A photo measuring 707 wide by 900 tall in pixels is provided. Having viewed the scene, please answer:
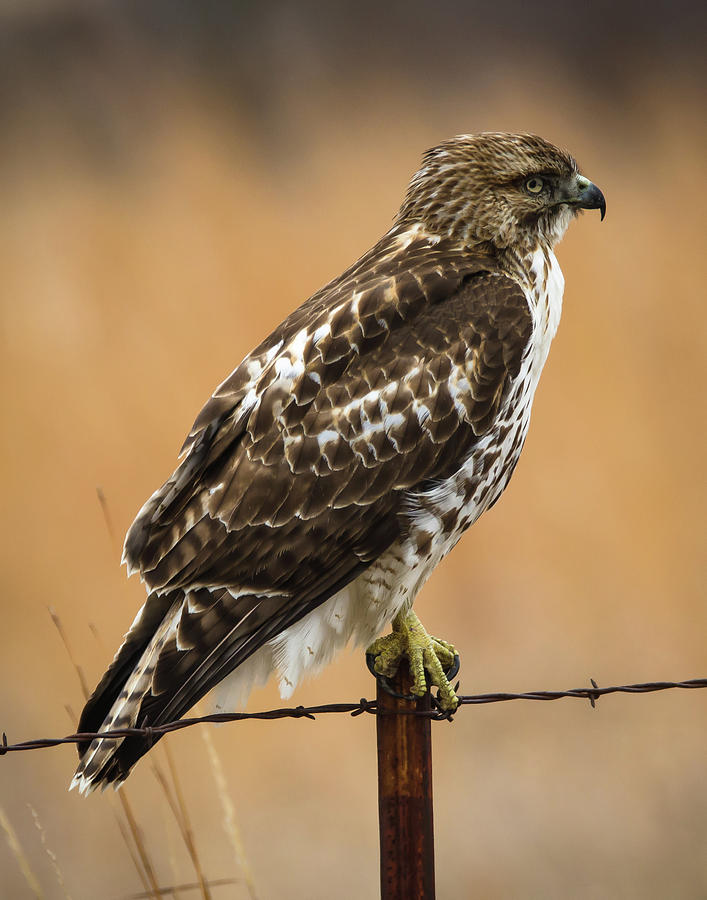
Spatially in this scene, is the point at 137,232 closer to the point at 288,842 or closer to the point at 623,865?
the point at 288,842

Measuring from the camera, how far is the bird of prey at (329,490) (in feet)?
10.1

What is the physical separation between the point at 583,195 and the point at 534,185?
159 mm

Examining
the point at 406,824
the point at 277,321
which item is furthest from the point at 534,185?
the point at 277,321

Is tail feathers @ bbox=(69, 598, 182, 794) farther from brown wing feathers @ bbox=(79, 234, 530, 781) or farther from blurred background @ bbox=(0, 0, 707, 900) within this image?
blurred background @ bbox=(0, 0, 707, 900)

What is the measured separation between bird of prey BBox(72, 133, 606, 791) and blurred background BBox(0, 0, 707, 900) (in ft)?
14.6

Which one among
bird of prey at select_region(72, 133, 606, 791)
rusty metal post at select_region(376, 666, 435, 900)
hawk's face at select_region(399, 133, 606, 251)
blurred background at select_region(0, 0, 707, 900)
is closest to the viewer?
rusty metal post at select_region(376, 666, 435, 900)

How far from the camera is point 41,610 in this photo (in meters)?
8.65

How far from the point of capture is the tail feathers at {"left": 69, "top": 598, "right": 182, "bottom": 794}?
2990 millimetres

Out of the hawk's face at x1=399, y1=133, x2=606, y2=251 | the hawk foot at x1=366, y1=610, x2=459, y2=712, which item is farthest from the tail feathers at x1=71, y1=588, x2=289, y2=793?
the hawk's face at x1=399, y1=133, x2=606, y2=251

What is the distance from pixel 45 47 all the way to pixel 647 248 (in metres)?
5.39

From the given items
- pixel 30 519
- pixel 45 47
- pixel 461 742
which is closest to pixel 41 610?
pixel 30 519

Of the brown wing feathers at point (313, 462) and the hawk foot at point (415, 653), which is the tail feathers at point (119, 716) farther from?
the hawk foot at point (415, 653)

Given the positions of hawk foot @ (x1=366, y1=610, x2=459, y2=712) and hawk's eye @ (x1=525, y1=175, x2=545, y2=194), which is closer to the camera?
hawk foot @ (x1=366, y1=610, x2=459, y2=712)

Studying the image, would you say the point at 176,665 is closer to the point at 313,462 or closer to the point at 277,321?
the point at 313,462
